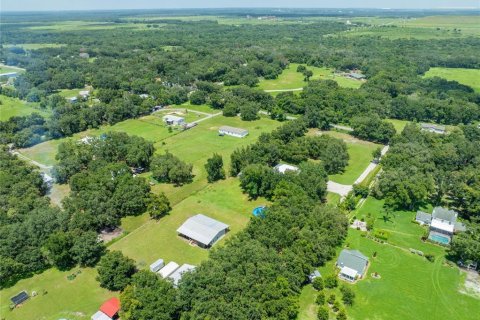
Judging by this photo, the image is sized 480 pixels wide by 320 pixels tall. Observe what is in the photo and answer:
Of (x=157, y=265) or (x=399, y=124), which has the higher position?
(x=157, y=265)

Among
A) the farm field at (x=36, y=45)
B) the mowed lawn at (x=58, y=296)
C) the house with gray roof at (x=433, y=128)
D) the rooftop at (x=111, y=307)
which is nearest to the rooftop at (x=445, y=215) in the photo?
the house with gray roof at (x=433, y=128)

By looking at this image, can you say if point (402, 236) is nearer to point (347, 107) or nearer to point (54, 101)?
point (347, 107)

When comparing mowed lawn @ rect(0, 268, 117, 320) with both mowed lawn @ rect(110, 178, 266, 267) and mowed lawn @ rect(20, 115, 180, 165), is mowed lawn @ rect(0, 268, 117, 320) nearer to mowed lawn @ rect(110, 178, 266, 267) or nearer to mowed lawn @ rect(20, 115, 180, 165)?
mowed lawn @ rect(110, 178, 266, 267)

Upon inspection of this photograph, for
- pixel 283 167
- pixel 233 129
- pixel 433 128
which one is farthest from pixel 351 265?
pixel 433 128

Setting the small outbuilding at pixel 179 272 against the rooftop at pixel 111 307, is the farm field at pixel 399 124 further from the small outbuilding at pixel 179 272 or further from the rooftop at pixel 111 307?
the rooftop at pixel 111 307

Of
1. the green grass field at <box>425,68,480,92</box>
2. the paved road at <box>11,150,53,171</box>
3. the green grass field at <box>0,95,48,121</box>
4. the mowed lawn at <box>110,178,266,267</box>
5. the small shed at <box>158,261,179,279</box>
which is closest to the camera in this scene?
the small shed at <box>158,261,179,279</box>

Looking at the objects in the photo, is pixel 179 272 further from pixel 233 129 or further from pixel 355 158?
pixel 233 129

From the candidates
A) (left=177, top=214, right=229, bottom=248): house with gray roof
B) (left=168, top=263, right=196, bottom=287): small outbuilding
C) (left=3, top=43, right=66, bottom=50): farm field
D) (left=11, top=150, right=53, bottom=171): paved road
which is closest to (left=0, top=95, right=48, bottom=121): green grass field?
(left=11, top=150, right=53, bottom=171): paved road
